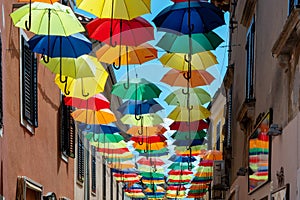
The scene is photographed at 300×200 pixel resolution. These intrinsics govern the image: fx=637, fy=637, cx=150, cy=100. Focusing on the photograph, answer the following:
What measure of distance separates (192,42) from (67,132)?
22.5 ft

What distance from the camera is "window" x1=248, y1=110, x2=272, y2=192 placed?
9.41m

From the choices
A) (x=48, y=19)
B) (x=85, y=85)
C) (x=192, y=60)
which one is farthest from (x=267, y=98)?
(x=85, y=85)

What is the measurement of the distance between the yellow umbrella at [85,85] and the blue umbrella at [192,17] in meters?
2.70

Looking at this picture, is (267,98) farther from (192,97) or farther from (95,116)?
(95,116)

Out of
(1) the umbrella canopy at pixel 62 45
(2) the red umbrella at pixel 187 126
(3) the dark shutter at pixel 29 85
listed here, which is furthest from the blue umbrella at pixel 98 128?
(1) the umbrella canopy at pixel 62 45

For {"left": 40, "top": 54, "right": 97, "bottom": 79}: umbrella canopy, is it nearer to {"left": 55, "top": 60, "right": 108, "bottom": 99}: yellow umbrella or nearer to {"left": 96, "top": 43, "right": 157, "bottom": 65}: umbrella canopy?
{"left": 96, "top": 43, "right": 157, "bottom": 65}: umbrella canopy

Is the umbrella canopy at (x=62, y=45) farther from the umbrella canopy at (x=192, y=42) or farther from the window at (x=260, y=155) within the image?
the window at (x=260, y=155)

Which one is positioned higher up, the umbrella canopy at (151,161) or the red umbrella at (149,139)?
the red umbrella at (149,139)

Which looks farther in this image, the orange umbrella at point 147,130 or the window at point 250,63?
the orange umbrella at point 147,130

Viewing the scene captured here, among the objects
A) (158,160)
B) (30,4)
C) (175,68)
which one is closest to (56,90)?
(175,68)

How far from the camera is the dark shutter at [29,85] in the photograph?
11.9 meters

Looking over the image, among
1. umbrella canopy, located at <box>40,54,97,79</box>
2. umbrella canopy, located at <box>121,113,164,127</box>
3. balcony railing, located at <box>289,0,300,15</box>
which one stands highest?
balcony railing, located at <box>289,0,300,15</box>

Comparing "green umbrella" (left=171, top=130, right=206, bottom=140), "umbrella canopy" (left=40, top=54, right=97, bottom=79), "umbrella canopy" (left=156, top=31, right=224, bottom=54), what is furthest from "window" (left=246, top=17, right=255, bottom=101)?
"green umbrella" (left=171, top=130, right=206, bottom=140)

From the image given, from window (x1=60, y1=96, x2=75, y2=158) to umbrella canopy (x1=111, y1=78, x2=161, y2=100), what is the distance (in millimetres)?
2568
